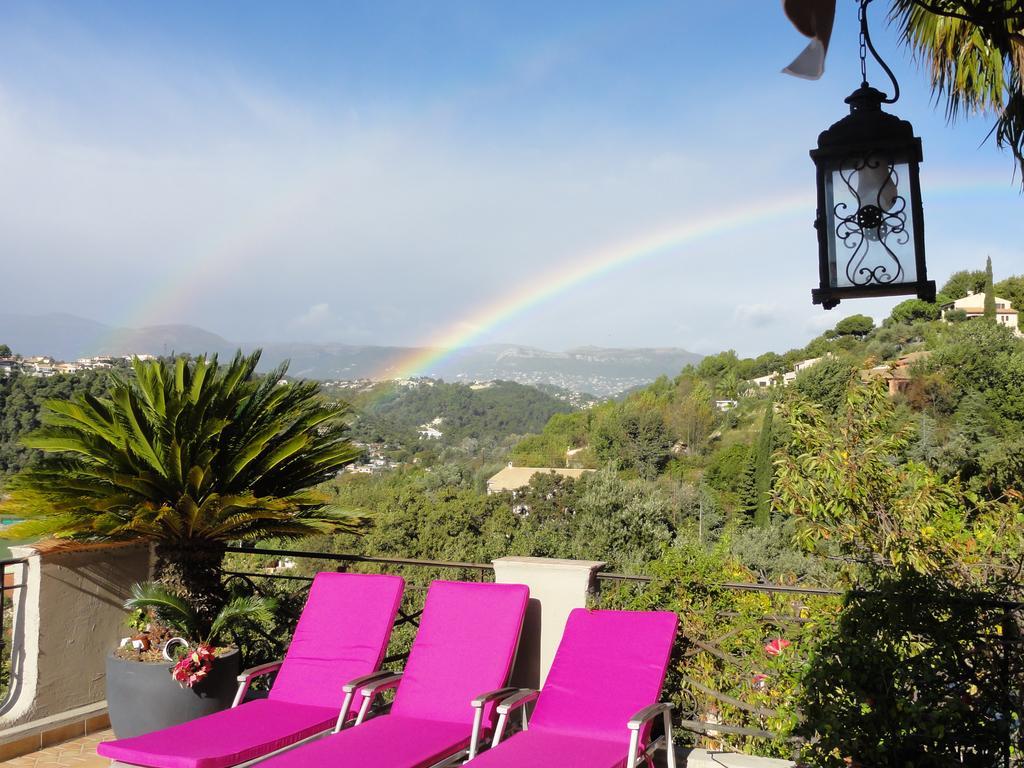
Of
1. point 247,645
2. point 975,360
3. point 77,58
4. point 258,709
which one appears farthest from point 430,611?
point 975,360

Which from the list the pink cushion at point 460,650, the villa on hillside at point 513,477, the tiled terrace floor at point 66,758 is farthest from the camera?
the villa on hillside at point 513,477

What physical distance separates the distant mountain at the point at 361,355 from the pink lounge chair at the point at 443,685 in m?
1.84

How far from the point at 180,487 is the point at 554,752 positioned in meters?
2.46

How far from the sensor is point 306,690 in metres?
3.82

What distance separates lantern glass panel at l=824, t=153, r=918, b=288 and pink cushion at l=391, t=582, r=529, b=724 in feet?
7.62

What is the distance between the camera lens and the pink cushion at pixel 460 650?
3562 millimetres

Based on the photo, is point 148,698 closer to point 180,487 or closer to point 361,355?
point 180,487

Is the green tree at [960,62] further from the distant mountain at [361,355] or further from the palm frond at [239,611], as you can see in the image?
the palm frond at [239,611]

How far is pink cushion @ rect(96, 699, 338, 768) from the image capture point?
302cm

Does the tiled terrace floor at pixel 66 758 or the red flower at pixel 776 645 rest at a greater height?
the red flower at pixel 776 645

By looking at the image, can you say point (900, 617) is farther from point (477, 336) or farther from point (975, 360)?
point (975, 360)

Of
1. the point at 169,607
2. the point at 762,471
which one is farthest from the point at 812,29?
the point at 762,471

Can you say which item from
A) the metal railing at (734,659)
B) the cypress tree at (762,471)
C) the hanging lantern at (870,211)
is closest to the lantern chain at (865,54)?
the hanging lantern at (870,211)

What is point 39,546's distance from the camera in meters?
4.01
